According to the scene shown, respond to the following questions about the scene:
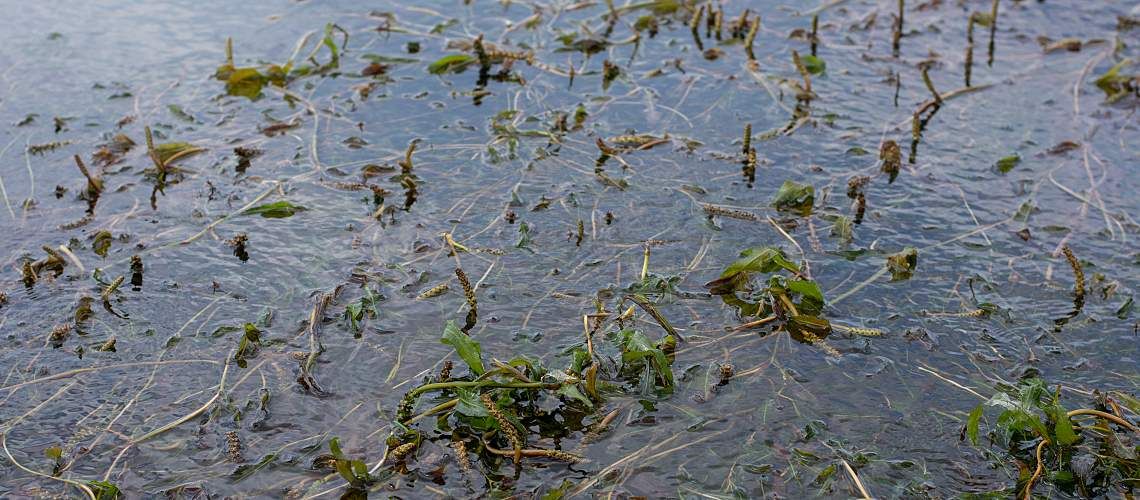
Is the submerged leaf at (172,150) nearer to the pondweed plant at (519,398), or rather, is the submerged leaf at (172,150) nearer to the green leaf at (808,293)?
the pondweed plant at (519,398)

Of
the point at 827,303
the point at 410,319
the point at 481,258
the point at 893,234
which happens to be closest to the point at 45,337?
the point at 410,319

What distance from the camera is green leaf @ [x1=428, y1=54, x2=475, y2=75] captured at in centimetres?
584

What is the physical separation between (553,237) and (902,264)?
1556 mm

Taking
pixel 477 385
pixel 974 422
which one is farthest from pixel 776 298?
pixel 477 385

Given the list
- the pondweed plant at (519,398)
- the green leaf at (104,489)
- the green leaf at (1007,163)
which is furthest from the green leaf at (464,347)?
the green leaf at (1007,163)

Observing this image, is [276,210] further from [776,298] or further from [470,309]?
[776,298]

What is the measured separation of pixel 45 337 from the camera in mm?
3707

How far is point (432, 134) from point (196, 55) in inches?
81.6

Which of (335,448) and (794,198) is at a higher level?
(794,198)

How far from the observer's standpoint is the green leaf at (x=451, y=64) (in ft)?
19.1

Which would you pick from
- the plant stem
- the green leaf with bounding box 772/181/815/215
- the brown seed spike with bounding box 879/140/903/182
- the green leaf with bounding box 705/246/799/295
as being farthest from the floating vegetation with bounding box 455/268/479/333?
the brown seed spike with bounding box 879/140/903/182

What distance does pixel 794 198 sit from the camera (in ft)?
14.7

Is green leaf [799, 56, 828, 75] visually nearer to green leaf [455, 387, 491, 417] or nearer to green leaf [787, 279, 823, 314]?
green leaf [787, 279, 823, 314]

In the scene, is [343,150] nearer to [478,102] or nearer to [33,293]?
[478,102]
